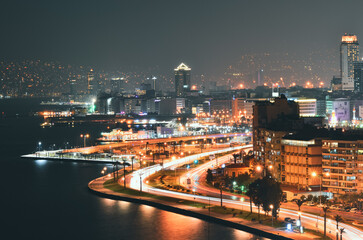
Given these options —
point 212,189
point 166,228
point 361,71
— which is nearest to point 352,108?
point 361,71

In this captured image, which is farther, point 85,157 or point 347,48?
point 347,48

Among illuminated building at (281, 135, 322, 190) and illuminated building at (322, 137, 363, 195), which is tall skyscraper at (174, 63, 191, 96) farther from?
illuminated building at (322, 137, 363, 195)

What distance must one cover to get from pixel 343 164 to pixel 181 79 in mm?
123702

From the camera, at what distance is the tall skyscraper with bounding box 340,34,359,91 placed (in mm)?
107250

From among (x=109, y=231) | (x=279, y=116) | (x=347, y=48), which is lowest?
(x=109, y=231)

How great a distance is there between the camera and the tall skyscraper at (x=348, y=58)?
107m

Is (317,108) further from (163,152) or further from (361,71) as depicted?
(163,152)

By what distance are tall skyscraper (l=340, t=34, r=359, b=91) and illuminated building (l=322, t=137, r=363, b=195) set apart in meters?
81.9

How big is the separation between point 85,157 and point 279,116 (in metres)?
18.2

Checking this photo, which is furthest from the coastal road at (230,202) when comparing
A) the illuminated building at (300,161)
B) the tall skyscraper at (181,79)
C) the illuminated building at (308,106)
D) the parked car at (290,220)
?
the tall skyscraper at (181,79)

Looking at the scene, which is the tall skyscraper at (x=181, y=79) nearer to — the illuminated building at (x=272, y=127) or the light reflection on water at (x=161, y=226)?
the illuminated building at (x=272, y=127)

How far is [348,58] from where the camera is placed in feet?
357

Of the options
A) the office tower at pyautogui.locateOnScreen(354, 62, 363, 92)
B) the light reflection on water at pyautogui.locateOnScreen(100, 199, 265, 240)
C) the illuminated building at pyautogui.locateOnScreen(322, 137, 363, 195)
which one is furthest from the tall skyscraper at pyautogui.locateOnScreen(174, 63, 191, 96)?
the light reflection on water at pyautogui.locateOnScreen(100, 199, 265, 240)

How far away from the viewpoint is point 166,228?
24.5m
